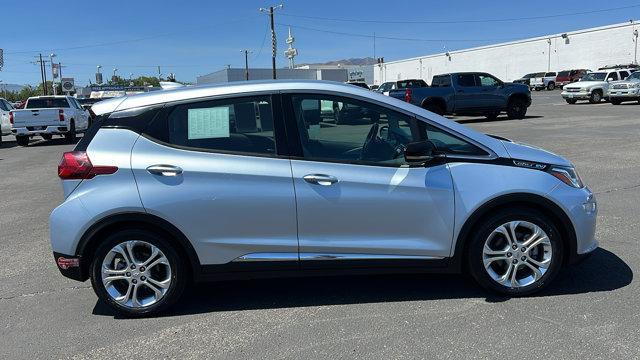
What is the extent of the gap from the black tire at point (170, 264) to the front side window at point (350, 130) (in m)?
1.23

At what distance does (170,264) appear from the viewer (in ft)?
13.1

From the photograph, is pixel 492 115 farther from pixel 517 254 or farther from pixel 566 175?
pixel 517 254

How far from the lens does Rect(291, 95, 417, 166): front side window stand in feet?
13.2

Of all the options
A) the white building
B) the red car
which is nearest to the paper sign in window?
the red car

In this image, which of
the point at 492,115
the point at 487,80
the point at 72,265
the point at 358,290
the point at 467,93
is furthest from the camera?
the point at 492,115

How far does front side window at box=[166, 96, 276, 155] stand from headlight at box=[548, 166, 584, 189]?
2.15 meters

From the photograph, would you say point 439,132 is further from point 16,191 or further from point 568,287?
point 16,191

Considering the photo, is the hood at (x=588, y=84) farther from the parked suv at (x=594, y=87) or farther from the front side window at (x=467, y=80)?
the front side window at (x=467, y=80)

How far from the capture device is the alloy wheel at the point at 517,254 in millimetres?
4078

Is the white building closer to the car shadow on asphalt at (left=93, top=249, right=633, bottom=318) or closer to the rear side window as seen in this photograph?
the rear side window

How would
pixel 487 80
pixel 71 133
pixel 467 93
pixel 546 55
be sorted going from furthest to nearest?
pixel 546 55, pixel 487 80, pixel 467 93, pixel 71 133

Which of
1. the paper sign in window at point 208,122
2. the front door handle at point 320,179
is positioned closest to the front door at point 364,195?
the front door handle at point 320,179

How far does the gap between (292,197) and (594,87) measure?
3075 cm

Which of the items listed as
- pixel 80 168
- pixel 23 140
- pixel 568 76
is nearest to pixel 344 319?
pixel 80 168
